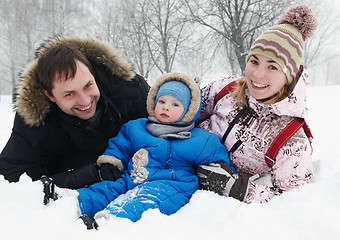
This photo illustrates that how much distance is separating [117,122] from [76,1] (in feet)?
50.2

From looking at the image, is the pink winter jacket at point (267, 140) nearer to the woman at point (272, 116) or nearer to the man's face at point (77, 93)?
the woman at point (272, 116)

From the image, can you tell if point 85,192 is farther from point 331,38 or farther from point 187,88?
point 331,38

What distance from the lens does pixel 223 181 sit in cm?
192

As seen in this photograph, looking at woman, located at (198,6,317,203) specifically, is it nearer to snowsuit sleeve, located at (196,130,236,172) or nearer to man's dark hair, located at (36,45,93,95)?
snowsuit sleeve, located at (196,130,236,172)

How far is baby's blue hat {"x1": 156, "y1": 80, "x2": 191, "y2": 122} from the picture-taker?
88.7 inches

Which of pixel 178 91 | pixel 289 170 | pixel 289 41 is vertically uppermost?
pixel 289 41

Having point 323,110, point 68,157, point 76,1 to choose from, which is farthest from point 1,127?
point 76,1

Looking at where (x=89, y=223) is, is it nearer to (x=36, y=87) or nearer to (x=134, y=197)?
(x=134, y=197)

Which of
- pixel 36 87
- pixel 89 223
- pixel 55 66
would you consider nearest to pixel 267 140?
pixel 89 223

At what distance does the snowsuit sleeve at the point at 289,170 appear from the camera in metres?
1.85

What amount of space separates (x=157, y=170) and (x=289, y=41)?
144 centimetres

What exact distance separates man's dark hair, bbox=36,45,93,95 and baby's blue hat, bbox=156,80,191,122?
76 centimetres

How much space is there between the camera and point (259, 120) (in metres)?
2.07

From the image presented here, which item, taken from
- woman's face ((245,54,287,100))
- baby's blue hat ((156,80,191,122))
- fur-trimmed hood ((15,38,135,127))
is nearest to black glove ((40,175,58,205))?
fur-trimmed hood ((15,38,135,127))
